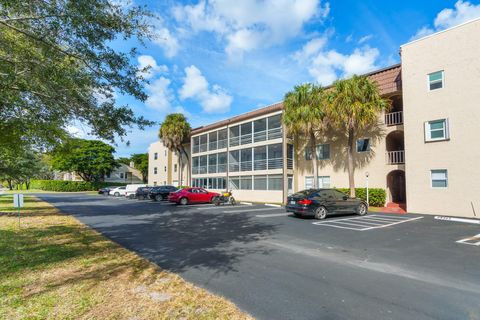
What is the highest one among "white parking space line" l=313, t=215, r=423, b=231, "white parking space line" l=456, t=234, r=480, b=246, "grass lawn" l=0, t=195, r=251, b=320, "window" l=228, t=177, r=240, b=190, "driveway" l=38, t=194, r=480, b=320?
"window" l=228, t=177, r=240, b=190

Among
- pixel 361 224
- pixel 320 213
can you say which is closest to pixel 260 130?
pixel 320 213

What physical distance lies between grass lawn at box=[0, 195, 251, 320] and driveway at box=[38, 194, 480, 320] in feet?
1.53

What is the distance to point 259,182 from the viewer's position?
25516mm

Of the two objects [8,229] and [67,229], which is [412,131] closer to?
[67,229]

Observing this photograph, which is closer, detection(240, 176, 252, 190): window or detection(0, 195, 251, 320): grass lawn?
detection(0, 195, 251, 320): grass lawn

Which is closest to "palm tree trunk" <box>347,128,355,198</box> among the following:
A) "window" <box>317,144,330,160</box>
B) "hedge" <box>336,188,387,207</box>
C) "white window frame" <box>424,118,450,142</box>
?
"hedge" <box>336,188,387,207</box>

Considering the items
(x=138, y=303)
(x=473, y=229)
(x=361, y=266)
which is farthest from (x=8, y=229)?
(x=473, y=229)

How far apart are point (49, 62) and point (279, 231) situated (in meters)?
8.75

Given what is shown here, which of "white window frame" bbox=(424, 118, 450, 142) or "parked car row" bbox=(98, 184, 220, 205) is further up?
"white window frame" bbox=(424, 118, 450, 142)

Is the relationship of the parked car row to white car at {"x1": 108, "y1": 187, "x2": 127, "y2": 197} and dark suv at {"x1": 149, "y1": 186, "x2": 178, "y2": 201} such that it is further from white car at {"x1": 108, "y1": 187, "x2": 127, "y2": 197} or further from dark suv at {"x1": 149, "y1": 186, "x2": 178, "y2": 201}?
white car at {"x1": 108, "y1": 187, "x2": 127, "y2": 197}

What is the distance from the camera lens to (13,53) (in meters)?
6.32

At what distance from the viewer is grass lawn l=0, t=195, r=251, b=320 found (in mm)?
3602

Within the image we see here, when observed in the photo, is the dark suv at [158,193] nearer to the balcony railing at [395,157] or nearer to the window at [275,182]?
the window at [275,182]

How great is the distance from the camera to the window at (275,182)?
76.0 feet
